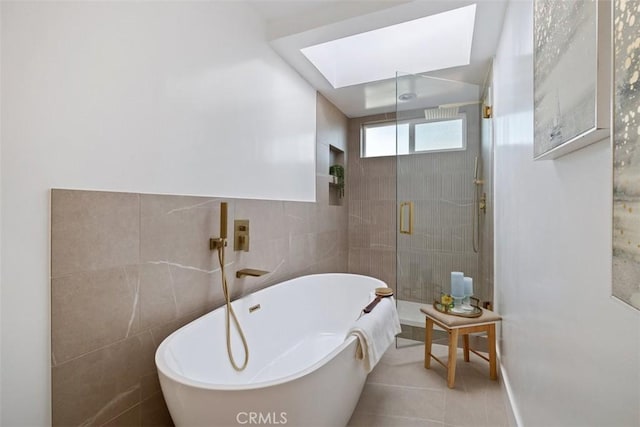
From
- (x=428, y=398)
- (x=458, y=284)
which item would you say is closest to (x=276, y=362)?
(x=428, y=398)

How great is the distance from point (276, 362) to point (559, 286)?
1738mm

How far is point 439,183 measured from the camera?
2.74m

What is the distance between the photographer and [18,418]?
1.07 meters

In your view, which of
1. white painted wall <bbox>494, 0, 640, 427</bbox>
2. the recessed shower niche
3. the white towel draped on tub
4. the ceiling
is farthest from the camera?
the recessed shower niche

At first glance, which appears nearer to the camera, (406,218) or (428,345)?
(428,345)

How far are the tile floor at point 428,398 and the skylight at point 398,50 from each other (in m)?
2.57

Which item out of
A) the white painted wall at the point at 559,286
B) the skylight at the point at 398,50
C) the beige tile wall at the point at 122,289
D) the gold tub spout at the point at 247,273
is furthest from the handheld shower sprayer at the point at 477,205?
the beige tile wall at the point at 122,289

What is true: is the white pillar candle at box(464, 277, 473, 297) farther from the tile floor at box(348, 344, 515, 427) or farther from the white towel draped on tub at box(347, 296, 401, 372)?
the white towel draped on tub at box(347, 296, 401, 372)

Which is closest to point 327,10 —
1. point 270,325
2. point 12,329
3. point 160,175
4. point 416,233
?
point 160,175

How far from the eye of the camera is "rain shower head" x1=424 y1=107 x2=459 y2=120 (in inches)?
107

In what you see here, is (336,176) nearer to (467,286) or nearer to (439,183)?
(439,183)

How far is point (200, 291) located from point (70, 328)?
67 centimetres

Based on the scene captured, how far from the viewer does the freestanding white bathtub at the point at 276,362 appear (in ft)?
3.41

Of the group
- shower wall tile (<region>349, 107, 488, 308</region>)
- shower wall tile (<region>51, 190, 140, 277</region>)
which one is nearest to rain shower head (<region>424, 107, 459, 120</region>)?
shower wall tile (<region>349, 107, 488, 308</region>)
